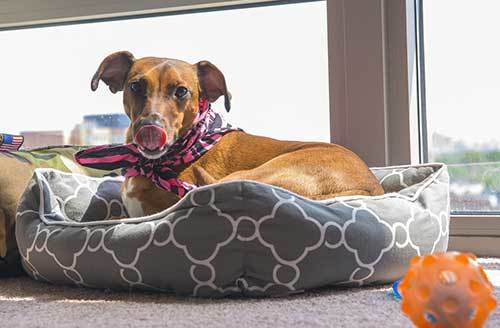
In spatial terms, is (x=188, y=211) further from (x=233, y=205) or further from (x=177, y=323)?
(x=177, y=323)

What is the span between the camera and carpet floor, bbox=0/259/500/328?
3.79 ft

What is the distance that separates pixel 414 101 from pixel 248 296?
3.40 feet

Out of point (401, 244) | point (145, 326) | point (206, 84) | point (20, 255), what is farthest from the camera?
point (206, 84)

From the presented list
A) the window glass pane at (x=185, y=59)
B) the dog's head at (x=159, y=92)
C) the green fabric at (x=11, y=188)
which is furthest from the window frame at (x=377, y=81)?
the green fabric at (x=11, y=188)

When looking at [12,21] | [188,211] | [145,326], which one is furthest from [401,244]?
[12,21]

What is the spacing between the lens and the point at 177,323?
1.15m

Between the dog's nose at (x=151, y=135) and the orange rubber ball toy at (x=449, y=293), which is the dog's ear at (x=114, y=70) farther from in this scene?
the orange rubber ball toy at (x=449, y=293)

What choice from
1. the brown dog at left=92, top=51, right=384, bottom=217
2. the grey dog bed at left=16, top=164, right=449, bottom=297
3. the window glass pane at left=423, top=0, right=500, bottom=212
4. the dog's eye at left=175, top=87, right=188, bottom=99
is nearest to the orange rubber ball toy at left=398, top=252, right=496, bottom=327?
the grey dog bed at left=16, top=164, right=449, bottom=297

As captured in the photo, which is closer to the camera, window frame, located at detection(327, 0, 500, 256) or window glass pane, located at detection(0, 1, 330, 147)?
window frame, located at detection(327, 0, 500, 256)

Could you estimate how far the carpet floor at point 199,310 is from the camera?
115 centimetres

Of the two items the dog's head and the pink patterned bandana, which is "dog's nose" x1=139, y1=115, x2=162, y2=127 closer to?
the dog's head

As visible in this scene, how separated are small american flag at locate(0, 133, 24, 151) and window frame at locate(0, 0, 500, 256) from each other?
999 millimetres

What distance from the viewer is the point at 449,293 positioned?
0.86 meters

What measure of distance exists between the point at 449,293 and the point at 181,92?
101 centimetres
